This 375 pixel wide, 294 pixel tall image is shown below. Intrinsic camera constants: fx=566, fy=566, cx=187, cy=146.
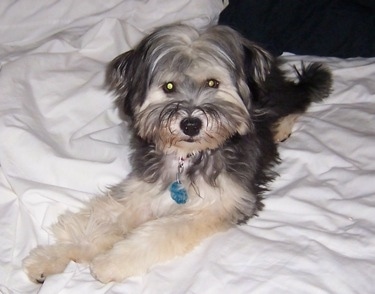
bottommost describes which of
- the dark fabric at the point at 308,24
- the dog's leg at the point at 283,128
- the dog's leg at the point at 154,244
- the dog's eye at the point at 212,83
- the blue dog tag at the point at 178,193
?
the dog's leg at the point at 154,244

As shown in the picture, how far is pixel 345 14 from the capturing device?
3.79 meters

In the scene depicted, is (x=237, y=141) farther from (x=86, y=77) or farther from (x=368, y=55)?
(x=368, y=55)

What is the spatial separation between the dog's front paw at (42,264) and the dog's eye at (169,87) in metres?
0.88

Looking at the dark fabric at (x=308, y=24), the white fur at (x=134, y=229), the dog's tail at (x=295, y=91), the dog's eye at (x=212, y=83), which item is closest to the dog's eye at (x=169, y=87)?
the dog's eye at (x=212, y=83)

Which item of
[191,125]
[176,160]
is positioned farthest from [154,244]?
[191,125]

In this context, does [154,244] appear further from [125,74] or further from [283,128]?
[283,128]

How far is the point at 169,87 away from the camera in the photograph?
2492 millimetres

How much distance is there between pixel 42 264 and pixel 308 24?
237 centimetres

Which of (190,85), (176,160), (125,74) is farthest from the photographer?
(176,160)

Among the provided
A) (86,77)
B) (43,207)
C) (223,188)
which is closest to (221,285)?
(223,188)

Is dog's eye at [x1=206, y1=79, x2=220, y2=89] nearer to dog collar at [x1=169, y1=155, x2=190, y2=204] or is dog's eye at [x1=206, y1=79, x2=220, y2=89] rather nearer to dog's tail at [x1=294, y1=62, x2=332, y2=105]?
dog collar at [x1=169, y1=155, x2=190, y2=204]

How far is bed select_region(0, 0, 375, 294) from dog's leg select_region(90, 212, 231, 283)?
39 millimetres

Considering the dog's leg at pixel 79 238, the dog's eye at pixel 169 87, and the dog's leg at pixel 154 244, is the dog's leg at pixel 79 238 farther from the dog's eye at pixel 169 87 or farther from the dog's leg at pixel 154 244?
the dog's eye at pixel 169 87

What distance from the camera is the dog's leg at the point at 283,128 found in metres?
3.12
